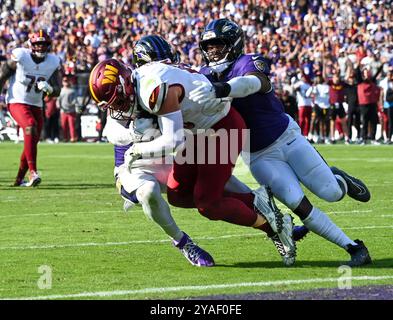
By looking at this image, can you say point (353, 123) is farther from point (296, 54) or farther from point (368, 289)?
point (368, 289)

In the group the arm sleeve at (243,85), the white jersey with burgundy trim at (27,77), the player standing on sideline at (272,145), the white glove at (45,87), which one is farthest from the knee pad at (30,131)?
the arm sleeve at (243,85)

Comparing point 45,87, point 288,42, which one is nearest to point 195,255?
point 45,87

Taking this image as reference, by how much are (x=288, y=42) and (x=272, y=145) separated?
21.9m

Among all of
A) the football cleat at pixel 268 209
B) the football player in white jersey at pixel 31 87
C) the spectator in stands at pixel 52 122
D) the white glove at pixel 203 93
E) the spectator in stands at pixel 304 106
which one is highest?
the white glove at pixel 203 93

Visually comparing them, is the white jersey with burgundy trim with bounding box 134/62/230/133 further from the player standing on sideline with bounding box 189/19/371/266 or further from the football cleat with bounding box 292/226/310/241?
the football cleat with bounding box 292/226/310/241

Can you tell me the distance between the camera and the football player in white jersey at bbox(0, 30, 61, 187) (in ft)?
42.7

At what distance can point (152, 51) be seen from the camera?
702 cm

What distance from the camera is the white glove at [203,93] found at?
6320 millimetres

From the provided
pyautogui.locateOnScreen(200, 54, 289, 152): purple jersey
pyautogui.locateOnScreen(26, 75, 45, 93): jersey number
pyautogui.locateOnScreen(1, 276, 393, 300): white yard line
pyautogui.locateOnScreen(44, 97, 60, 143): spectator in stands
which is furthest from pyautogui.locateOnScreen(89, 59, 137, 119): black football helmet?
pyautogui.locateOnScreen(44, 97, 60, 143): spectator in stands

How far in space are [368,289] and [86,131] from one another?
2270cm

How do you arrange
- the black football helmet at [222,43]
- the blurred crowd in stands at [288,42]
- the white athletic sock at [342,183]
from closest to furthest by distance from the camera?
the black football helmet at [222,43]
the white athletic sock at [342,183]
the blurred crowd in stands at [288,42]

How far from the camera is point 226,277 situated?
637 centimetres

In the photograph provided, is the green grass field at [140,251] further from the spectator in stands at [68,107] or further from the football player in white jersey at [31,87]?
the spectator in stands at [68,107]

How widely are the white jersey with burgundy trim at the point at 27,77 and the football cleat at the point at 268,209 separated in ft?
22.4
